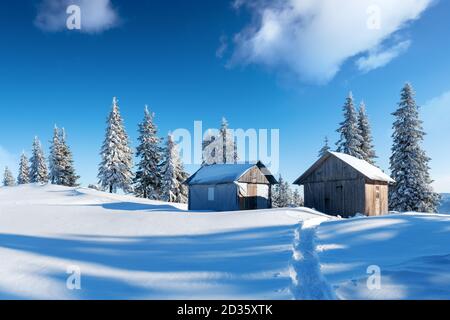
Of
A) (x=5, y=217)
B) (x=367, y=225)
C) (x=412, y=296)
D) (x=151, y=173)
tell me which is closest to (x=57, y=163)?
(x=151, y=173)

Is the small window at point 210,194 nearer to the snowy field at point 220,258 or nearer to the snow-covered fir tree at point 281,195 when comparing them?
the snowy field at point 220,258

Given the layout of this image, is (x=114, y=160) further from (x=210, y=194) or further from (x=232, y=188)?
(x=232, y=188)

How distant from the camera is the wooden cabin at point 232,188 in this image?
3012 cm

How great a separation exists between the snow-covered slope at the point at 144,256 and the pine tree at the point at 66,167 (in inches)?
1476

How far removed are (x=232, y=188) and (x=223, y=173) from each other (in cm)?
247

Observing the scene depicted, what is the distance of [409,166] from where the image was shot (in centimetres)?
3300

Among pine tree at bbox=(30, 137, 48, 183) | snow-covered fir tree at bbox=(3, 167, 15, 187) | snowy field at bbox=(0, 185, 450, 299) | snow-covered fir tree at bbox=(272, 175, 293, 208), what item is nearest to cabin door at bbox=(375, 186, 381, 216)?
snowy field at bbox=(0, 185, 450, 299)

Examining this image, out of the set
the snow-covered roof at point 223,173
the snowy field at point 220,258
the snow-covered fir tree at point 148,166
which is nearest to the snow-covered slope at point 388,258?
the snowy field at point 220,258

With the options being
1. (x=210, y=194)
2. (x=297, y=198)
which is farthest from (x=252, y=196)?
(x=297, y=198)

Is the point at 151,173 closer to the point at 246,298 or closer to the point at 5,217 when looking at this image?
the point at 5,217

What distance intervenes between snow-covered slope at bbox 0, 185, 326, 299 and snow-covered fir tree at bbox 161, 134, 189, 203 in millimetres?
26380
